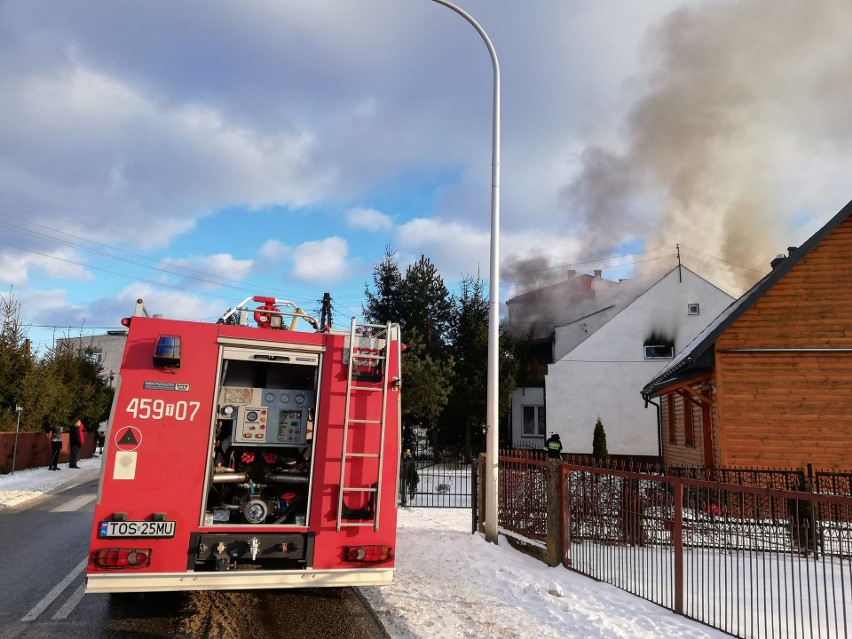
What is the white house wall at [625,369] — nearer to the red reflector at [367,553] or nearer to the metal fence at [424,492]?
the metal fence at [424,492]

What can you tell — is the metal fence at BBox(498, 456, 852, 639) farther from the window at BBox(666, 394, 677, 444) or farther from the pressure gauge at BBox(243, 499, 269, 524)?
the window at BBox(666, 394, 677, 444)

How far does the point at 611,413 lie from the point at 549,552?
800 inches

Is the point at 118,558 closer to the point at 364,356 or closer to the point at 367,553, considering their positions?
the point at 367,553

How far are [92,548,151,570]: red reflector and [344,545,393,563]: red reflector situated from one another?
164 centimetres

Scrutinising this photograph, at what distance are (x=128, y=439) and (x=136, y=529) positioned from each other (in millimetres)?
722

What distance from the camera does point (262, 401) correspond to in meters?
6.13

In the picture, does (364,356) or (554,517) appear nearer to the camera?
(364,356)

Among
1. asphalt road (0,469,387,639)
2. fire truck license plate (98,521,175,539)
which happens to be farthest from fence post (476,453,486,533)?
fire truck license plate (98,521,175,539)

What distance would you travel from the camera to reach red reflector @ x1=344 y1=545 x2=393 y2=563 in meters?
5.39

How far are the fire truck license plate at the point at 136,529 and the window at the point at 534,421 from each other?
92.2 ft

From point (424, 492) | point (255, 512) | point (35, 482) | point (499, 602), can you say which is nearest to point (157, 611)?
point (255, 512)

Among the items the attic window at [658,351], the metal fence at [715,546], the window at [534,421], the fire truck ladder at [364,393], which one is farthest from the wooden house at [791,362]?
the window at [534,421]

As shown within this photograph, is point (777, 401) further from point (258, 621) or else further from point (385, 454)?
point (258, 621)

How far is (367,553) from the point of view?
17.8 feet
